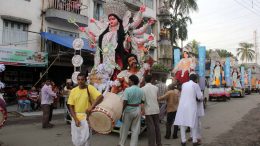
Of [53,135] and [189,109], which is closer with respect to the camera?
[189,109]

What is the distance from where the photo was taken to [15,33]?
55.2ft

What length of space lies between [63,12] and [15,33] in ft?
10.6

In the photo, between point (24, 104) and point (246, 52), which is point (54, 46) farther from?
point (246, 52)

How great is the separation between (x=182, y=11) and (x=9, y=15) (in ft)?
74.1

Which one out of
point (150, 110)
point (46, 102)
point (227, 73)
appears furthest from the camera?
point (227, 73)

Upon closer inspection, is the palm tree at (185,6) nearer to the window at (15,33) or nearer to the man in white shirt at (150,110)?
the window at (15,33)

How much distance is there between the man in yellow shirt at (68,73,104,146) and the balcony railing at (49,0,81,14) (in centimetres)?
1368

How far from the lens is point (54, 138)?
8711 mm

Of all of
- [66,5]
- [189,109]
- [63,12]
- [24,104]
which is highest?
[66,5]

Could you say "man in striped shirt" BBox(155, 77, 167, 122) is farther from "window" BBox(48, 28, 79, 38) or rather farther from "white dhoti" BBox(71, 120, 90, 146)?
"window" BBox(48, 28, 79, 38)

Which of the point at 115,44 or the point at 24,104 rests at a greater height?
A: the point at 115,44

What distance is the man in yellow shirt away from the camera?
17.6 feet

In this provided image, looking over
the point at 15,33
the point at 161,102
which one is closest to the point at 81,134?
the point at 161,102

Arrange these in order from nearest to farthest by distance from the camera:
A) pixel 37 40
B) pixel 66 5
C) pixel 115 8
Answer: pixel 115 8, pixel 37 40, pixel 66 5
